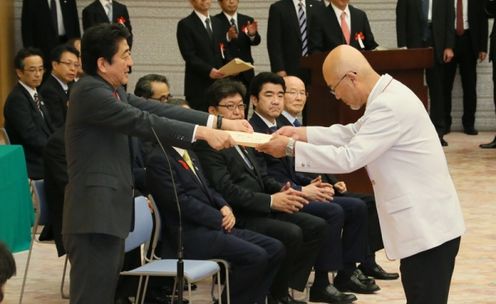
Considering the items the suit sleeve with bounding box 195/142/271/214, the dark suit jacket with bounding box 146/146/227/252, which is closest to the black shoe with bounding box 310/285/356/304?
the suit sleeve with bounding box 195/142/271/214

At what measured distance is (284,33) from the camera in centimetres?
1093

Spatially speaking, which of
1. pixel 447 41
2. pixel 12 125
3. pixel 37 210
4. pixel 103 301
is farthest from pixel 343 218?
pixel 447 41

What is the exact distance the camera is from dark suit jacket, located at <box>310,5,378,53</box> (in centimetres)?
1041

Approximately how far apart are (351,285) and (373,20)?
7.64 m

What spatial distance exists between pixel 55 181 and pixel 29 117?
7.33 feet

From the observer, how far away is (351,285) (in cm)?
725

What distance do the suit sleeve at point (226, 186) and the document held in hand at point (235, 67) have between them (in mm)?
2550

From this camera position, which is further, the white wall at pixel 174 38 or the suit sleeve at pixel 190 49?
the white wall at pixel 174 38

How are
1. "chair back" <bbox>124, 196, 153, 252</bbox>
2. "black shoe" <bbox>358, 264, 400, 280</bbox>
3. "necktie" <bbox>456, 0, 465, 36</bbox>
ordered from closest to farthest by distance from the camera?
"chair back" <bbox>124, 196, 153, 252</bbox>
"black shoe" <bbox>358, 264, 400, 280</bbox>
"necktie" <bbox>456, 0, 465, 36</bbox>

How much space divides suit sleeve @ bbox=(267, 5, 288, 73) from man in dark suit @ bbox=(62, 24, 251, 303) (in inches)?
228

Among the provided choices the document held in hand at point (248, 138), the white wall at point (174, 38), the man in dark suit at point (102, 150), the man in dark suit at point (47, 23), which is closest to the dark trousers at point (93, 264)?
the man in dark suit at point (102, 150)

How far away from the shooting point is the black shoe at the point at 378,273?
7590 millimetres

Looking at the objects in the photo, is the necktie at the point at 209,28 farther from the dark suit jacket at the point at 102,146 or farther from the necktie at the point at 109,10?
the dark suit jacket at the point at 102,146

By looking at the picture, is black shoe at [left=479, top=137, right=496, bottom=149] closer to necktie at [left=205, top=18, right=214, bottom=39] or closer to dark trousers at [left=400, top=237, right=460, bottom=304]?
necktie at [left=205, top=18, right=214, bottom=39]
